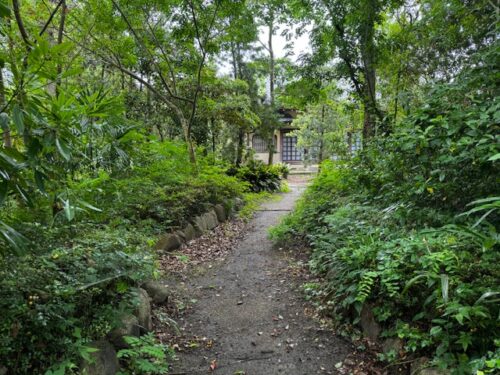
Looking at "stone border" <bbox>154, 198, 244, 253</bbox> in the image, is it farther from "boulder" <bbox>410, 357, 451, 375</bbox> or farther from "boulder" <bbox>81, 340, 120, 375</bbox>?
"boulder" <bbox>410, 357, 451, 375</bbox>

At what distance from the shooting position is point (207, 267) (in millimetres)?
4855

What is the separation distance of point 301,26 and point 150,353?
7644mm

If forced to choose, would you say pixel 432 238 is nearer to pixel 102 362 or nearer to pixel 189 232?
pixel 102 362

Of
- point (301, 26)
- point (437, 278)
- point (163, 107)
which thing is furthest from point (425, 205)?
point (163, 107)

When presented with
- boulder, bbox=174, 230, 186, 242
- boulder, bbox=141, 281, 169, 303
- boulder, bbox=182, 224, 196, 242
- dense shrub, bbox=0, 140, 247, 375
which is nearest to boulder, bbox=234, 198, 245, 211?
boulder, bbox=182, 224, 196, 242

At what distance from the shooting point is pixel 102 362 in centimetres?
219

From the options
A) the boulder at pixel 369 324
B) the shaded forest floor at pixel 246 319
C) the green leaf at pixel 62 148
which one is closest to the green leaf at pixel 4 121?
the green leaf at pixel 62 148

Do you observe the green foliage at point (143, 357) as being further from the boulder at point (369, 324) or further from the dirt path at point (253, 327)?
the boulder at point (369, 324)

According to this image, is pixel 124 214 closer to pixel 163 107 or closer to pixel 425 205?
pixel 425 205

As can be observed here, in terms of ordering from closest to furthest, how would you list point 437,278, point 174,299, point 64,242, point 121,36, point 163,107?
1. point 437,278
2. point 64,242
3. point 174,299
4. point 121,36
5. point 163,107

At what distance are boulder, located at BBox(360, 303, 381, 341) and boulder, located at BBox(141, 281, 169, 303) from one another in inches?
80.1

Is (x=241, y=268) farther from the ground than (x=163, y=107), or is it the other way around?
(x=163, y=107)

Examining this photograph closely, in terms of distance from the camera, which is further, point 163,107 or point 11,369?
point 163,107

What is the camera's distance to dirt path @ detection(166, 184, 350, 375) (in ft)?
8.63
